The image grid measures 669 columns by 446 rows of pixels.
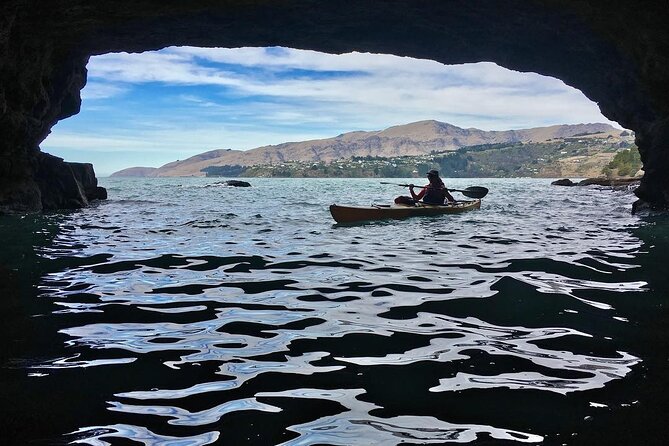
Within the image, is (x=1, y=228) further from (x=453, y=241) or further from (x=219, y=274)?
(x=453, y=241)

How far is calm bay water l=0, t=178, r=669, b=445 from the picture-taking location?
3.00 m

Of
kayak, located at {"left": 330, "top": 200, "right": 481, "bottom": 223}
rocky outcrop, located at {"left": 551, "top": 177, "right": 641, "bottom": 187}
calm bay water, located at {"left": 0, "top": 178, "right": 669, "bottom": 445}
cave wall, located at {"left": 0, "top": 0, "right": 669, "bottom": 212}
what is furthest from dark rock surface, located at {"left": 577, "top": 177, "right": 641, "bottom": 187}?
calm bay water, located at {"left": 0, "top": 178, "right": 669, "bottom": 445}

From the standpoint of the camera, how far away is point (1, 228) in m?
15.0

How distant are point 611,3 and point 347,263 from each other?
1277 centimetres

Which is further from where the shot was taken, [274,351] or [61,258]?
[61,258]

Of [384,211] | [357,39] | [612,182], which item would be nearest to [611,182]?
[612,182]

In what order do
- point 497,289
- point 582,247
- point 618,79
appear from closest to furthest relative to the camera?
point 497,289, point 582,247, point 618,79

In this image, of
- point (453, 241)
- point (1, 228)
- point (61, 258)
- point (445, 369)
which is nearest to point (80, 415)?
point (445, 369)

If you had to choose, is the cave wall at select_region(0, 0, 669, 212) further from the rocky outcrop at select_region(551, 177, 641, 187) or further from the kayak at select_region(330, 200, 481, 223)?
the rocky outcrop at select_region(551, 177, 641, 187)

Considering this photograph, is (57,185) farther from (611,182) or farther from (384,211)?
(611,182)

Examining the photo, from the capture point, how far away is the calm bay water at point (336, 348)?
9.86 feet

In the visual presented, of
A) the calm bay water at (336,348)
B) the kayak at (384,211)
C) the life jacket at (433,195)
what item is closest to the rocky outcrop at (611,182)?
the life jacket at (433,195)

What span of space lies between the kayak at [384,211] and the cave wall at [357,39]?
7513mm

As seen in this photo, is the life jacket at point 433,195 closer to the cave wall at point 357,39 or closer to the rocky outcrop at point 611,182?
the cave wall at point 357,39
